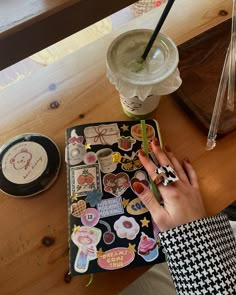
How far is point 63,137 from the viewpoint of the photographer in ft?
2.34

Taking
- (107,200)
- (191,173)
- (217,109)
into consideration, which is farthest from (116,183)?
(217,109)

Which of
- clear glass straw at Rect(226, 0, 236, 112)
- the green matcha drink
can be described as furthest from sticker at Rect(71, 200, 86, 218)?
clear glass straw at Rect(226, 0, 236, 112)

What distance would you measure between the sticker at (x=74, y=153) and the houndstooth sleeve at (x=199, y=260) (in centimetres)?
21

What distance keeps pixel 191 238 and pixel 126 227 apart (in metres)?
0.11

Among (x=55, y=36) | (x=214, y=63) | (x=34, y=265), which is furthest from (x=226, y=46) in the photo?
(x=34, y=265)

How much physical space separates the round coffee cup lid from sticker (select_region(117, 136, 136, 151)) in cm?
12

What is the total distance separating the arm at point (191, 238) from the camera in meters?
0.56

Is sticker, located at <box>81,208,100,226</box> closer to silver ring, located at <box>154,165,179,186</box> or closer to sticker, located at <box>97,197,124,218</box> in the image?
sticker, located at <box>97,197,124,218</box>

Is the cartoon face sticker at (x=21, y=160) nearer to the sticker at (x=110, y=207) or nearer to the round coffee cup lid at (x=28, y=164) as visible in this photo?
the round coffee cup lid at (x=28, y=164)

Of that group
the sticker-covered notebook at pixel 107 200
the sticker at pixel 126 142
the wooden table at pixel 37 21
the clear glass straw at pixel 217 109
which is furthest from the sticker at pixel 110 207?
the wooden table at pixel 37 21

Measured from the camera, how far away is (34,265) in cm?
60

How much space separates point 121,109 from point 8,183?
10.5 inches

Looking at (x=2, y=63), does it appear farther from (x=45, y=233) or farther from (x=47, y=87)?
(x=45, y=233)

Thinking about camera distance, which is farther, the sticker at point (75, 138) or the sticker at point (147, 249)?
the sticker at point (75, 138)
